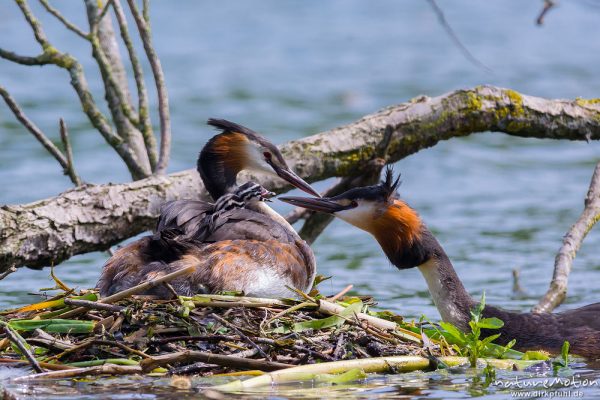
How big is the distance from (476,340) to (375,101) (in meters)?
12.3

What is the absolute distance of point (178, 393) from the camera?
5.33 metres

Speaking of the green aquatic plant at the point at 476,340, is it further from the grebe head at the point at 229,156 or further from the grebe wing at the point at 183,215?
the grebe head at the point at 229,156

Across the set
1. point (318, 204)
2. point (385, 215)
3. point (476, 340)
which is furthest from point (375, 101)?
point (476, 340)

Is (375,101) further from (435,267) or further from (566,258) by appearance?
(435,267)

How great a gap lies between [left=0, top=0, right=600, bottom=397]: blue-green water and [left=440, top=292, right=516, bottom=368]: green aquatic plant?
0.62 meters

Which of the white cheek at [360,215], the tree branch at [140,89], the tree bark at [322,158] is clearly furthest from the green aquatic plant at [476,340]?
the tree branch at [140,89]

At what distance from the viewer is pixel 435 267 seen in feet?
22.7

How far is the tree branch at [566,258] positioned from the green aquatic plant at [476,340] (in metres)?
1.19

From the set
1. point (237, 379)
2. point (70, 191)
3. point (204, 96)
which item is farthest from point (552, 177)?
point (237, 379)

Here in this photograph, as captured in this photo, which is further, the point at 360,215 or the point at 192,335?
the point at 360,215

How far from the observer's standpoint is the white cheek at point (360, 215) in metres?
6.85

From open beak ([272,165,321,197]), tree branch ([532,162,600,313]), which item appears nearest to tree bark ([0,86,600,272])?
open beak ([272,165,321,197])

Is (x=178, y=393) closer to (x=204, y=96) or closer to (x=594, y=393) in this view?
(x=594, y=393)

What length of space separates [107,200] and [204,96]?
11061 mm
